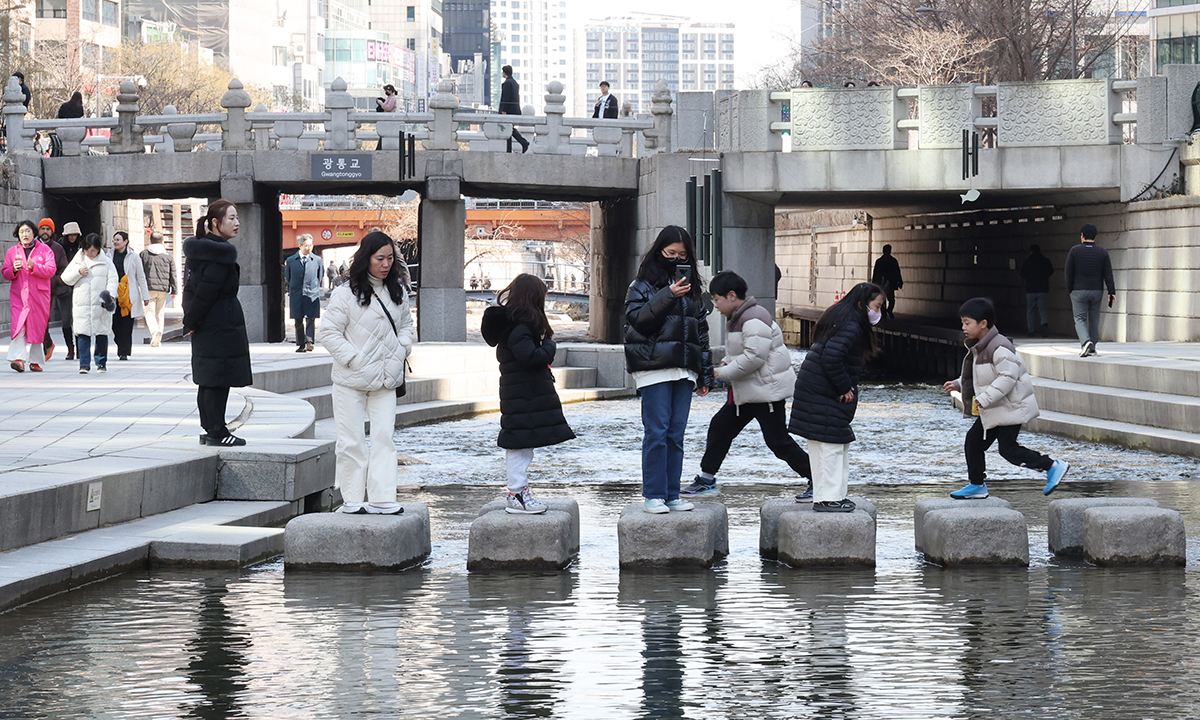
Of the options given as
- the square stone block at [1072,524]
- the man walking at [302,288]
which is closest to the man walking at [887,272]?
the man walking at [302,288]

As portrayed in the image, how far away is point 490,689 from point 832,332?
13.2ft

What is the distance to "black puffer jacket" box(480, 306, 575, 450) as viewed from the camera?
8781mm

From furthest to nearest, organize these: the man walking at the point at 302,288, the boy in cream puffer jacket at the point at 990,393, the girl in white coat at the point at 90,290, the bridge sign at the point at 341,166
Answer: the bridge sign at the point at 341,166
the man walking at the point at 302,288
the girl in white coat at the point at 90,290
the boy in cream puffer jacket at the point at 990,393

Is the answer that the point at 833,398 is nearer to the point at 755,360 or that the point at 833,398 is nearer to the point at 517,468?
the point at 755,360

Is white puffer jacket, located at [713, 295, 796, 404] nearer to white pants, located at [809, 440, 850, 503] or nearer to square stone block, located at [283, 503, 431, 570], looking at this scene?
white pants, located at [809, 440, 850, 503]

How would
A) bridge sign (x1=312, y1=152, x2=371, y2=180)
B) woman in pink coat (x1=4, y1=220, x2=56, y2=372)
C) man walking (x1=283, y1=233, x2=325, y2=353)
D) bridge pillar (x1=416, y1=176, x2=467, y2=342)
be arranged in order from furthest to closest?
1. bridge pillar (x1=416, y1=176, x2=467, y2=342)
2. bridge sign (x1=312, y1=152, x2=371, y2=180)
3. man walking (x1=283, y1=233, x2=325, y2=353)
4. woman in pink coat (x1=4, y1=220, x2=56, y2=372)

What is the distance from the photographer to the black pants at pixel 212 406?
34.6 ft

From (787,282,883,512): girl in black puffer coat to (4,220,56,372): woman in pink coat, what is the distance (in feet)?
34.2

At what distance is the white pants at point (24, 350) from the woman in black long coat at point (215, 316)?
8052mm

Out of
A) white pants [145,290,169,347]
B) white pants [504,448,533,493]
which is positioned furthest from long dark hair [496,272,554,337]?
white pants [145,290,169,347]

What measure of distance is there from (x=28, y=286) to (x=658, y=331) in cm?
1048

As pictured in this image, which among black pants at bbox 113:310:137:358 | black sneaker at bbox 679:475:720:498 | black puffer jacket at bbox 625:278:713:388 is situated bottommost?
black sneaker at bbox 679:475:720:498

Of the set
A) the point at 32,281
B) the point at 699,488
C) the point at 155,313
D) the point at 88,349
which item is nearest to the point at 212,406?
the point at 699,488

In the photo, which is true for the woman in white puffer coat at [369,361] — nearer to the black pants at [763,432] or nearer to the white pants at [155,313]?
the black pants at [763,432]
